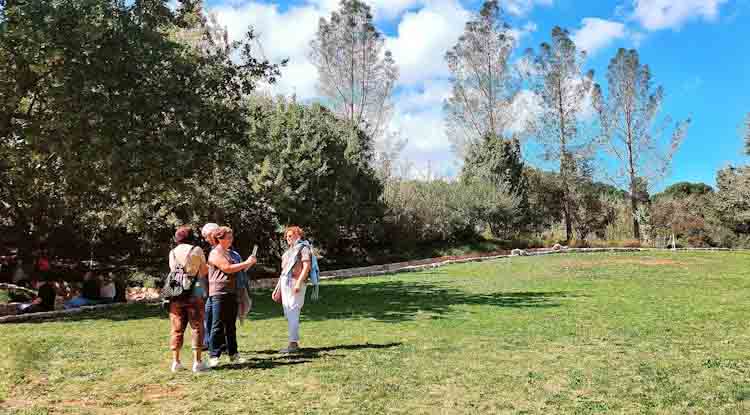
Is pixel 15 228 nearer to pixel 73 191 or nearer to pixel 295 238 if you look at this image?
pixel 73 191

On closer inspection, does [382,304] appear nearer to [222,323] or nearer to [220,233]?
[222,323]

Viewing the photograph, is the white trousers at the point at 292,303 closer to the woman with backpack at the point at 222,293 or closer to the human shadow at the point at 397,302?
the woman with backpack at the point at 222,293

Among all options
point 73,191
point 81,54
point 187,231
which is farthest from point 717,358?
point 73,191

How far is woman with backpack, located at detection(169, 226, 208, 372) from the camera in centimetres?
663

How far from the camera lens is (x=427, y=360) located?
704cm

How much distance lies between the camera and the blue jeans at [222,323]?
6.93 meters

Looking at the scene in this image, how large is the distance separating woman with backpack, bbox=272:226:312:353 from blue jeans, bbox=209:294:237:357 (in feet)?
2.45

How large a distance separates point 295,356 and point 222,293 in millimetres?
1241

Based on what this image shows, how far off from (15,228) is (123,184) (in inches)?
291

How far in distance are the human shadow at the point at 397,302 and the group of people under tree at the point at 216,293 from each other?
3188 millimetres

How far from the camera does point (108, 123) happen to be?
38.5 feet

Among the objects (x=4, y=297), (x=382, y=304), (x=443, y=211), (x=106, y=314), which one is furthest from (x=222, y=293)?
(x=443, y=211)

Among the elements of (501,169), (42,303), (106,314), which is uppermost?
(501,169)

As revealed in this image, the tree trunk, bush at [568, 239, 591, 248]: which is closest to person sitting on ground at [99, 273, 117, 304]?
bush at [568, 239, 591, 248]
